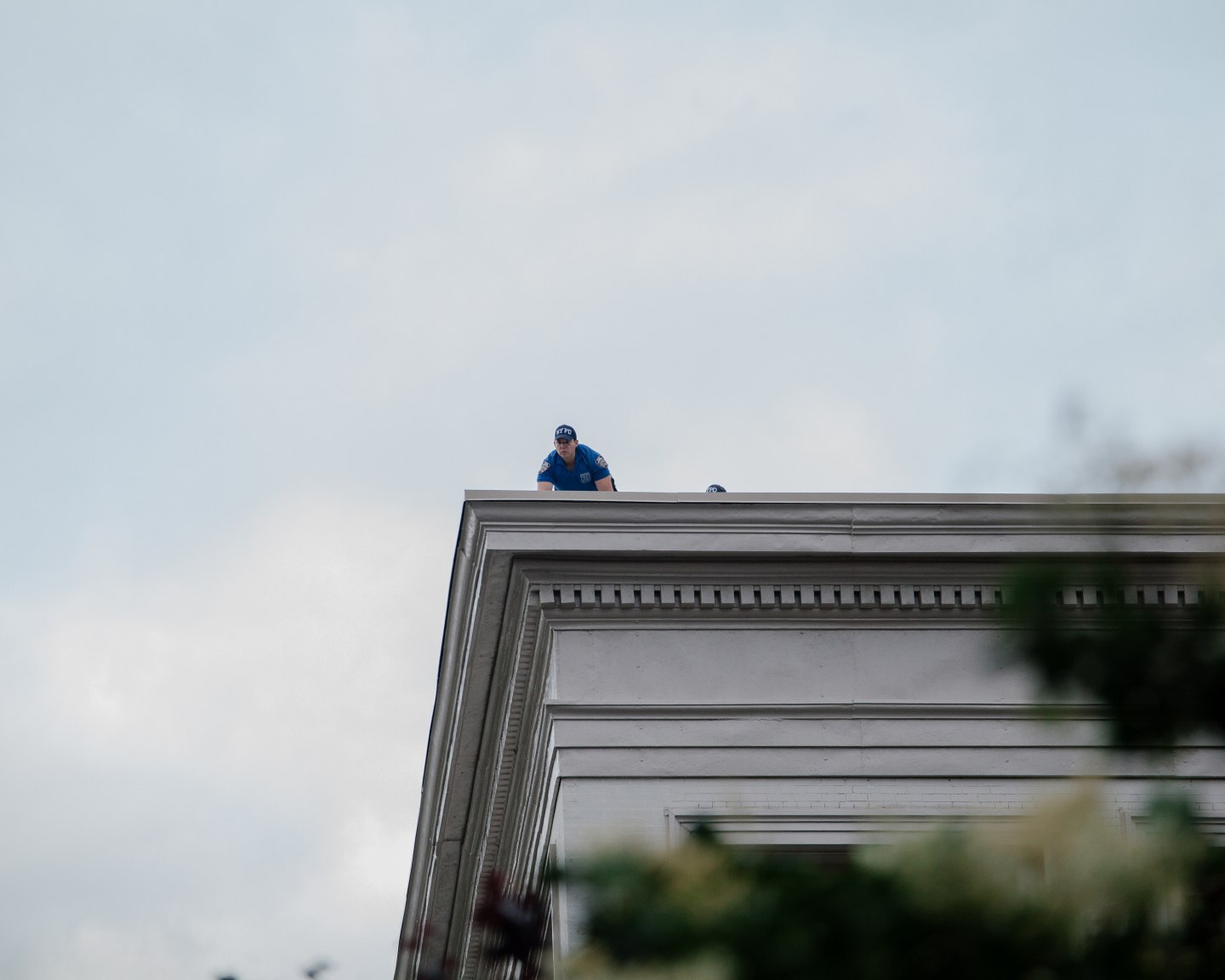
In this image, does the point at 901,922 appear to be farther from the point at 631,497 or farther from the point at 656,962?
the point at 631,497

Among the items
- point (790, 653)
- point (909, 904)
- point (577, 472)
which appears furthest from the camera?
point (577, 472)

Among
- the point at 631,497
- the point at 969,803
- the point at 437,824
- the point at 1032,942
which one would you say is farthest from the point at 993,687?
the point at 1032,942

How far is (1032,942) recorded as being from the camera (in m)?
6.29

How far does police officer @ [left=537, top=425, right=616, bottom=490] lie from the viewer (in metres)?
20.6

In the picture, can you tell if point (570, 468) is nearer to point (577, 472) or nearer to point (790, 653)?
point (577, 472)

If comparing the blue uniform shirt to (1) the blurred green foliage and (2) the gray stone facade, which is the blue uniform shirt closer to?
(2) the gray stone facade

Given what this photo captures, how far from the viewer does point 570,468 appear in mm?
20703

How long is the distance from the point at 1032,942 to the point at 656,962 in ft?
3.89

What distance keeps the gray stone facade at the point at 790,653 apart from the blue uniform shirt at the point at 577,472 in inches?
98.4

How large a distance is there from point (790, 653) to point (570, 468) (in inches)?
150

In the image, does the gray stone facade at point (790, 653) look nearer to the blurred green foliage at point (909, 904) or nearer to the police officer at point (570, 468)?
the police officer at point (570, 468)

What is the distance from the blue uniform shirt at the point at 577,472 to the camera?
67.7ft

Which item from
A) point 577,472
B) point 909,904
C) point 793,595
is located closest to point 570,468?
point 577,472

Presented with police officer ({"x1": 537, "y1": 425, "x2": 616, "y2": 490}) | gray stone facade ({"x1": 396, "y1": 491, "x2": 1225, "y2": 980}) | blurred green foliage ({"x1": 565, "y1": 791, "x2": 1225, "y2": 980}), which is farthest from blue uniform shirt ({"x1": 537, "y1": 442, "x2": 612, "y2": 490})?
blurred green foliage ({"x1": 565, "y1": 791, "x2": 1225, "y2": 980})
